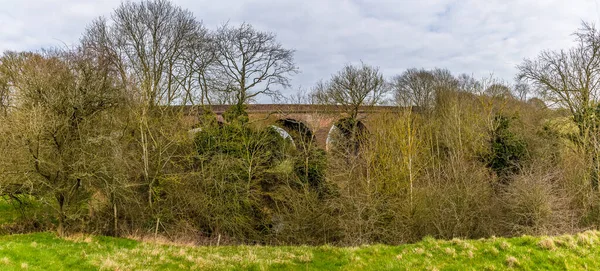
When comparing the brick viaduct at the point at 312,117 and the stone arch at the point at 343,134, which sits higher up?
the brick viaduct at the point at 312,117

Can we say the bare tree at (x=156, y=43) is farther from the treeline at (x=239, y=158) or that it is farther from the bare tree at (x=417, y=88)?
the bare tree at (x=417, y=88)

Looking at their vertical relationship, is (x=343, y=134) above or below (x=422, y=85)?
below

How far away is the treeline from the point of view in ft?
38.5

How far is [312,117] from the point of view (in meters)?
21.2

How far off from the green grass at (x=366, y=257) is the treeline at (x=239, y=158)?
3.73 m

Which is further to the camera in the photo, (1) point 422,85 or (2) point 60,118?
(1) point 422,85

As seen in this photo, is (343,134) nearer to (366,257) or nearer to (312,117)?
(312,117)

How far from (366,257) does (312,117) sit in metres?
14.0

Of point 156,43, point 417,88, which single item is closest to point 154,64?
point 156,43

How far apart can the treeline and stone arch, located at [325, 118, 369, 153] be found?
315mm

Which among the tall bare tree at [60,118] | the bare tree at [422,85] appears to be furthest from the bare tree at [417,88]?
the tall bare tree at [60,118]

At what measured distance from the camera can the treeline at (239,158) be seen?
11.8m

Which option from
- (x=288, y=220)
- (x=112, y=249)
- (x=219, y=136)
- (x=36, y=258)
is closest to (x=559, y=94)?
(x=288, y=220)

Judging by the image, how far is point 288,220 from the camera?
1711 centimetres
